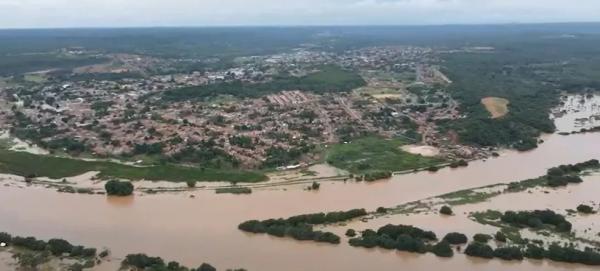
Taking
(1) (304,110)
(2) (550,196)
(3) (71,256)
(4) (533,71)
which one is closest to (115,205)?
(3) (71,256)

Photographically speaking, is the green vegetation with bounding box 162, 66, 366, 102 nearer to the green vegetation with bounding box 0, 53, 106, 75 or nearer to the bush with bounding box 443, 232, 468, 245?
the green vegetation with bounding box 0, 53, 106, 75

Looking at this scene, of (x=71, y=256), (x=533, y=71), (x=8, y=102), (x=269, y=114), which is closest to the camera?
(x=71, y=256)

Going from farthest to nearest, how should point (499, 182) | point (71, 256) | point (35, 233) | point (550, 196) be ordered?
point (499, 182) < point (550, 196) < point (35, 233) < point (71, 256)

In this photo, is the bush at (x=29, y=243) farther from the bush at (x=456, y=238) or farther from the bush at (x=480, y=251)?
the bush at (x=480, y=251)

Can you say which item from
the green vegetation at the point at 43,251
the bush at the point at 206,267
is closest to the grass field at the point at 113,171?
the green vegetation at the point at 43,251

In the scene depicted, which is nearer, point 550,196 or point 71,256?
point 71,256

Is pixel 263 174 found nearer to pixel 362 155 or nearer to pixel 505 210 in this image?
pixel 362 155

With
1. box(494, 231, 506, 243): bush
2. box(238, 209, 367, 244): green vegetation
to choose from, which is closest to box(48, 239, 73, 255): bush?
box(238, 209, 367, 244): green vegetation
